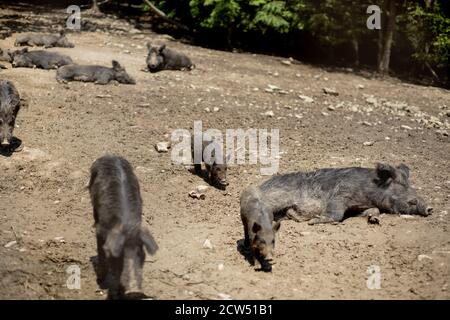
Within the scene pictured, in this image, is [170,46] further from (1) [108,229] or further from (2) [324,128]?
(1) [108,229]

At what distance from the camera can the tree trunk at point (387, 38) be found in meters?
15.9

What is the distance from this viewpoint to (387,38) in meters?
16.4

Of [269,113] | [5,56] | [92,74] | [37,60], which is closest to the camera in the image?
[269,113]

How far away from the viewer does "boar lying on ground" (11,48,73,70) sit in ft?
42.8

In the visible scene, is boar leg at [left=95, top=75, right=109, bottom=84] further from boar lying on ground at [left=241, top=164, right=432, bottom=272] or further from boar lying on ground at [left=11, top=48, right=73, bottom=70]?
boar lying on ground at [left=241, top=164, right=432, bottom=272]

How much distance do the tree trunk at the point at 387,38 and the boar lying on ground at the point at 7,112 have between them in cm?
1154

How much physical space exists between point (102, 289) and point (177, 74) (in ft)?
30.1

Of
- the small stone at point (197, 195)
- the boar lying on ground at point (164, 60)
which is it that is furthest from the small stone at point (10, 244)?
the boar lying on ground at point (164, 60)

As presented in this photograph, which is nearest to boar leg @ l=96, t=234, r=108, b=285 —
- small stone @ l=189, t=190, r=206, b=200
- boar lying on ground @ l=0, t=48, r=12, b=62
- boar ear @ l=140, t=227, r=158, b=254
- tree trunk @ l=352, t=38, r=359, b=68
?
boar ear @ l=140, t=227, r=158, b=254

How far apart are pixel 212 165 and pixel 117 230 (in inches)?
133

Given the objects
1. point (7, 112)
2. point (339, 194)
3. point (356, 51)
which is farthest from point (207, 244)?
point (356, 51)

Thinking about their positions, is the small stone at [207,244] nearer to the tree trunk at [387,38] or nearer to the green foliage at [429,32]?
the tree trunk at [387,38]

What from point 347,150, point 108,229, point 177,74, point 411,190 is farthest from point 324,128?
point 108,229

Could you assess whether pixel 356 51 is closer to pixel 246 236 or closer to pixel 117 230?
pixel 246 236
